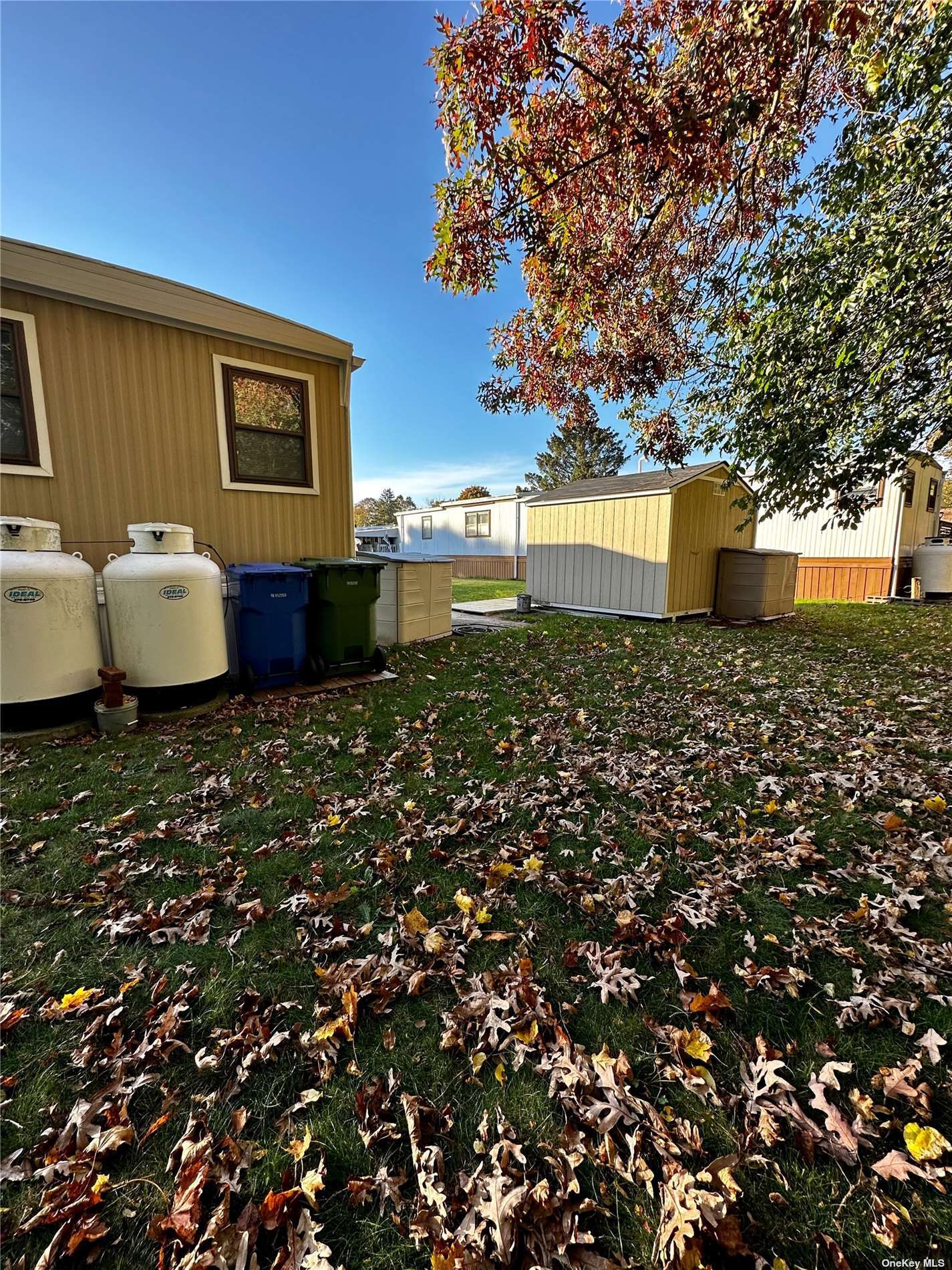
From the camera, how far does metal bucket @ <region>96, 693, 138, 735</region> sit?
13.7ft

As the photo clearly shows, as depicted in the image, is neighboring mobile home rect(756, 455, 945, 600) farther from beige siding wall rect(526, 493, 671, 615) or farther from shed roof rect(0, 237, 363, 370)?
shed roof rect(0, 237, 363, 370)

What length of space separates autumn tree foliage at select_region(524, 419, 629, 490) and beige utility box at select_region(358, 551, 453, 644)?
85.1ft

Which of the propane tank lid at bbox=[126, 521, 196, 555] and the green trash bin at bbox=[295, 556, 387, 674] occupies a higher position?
the propane tank lid at bbox=[126, 521, 196, 555]

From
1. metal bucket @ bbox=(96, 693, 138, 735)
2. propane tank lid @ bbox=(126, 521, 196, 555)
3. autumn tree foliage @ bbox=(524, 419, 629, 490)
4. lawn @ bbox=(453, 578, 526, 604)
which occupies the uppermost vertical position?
autumn tree foliage @ bbox=(524, 419, 629, 490)

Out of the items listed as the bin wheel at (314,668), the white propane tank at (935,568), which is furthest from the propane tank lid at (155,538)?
the white propane tank at (935,568)

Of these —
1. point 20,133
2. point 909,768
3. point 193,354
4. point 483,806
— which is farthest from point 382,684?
point 20,133

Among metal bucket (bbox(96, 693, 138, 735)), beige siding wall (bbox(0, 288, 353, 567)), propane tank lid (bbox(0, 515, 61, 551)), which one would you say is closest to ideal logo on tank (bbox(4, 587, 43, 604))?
propane tank lid (bbox(0, 515, 61, 551))

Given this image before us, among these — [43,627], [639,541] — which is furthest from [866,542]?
[43,627]

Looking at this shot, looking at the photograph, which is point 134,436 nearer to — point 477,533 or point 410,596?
point 410,596

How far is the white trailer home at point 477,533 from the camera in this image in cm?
2203

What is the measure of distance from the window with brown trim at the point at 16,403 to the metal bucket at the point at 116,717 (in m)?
2.53

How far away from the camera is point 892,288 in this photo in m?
3.33

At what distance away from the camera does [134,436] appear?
5.32m

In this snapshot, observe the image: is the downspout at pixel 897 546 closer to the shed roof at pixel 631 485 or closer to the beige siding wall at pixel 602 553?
the shed roof at pixel 631 485
